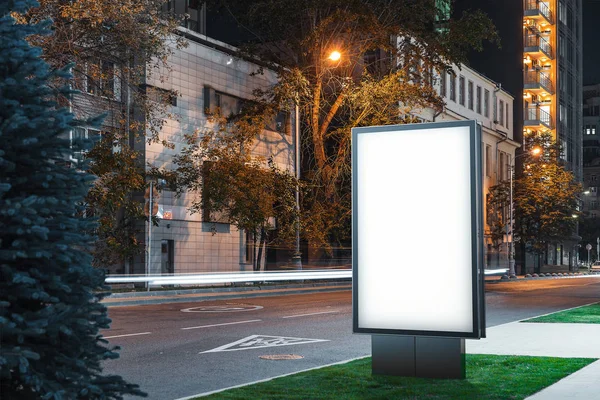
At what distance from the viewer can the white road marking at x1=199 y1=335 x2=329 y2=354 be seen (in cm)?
1308

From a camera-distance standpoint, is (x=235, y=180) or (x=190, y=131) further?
(x=190, y=131)

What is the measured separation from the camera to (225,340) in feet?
46.5

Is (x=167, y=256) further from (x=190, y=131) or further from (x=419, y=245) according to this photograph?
(x=419, y=245)

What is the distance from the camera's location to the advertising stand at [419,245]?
8.95 m

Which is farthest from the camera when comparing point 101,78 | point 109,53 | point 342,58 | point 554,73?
point 554,73

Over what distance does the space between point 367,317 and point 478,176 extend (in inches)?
72.6

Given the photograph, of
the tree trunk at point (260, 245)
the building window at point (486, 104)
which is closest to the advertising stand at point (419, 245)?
the tree trunk at point (260, 245)

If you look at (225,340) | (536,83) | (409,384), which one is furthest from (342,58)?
(536,83)

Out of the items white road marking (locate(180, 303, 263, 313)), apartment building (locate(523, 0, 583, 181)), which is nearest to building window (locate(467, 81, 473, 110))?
apartment building (locate(523, 0, 583, 181))

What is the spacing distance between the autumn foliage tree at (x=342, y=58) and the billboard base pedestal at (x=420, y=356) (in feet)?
92.8

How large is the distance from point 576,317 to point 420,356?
10939 millimetres

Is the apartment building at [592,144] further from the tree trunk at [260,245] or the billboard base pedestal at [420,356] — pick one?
the billboard base pedestal at [420,356]

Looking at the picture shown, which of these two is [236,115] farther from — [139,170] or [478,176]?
[478,176]

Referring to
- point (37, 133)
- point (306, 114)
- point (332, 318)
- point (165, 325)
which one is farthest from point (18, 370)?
point (306, 114)
